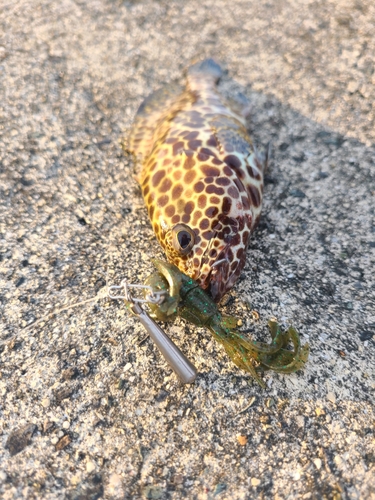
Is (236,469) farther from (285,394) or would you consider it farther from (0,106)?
(0,106)

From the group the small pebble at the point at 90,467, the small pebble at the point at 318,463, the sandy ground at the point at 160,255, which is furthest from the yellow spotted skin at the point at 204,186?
the small pebble at the point at 90,467

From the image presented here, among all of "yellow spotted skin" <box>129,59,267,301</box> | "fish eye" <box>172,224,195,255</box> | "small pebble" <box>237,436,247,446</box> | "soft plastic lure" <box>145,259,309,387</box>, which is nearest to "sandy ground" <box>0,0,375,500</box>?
"small pebble" <box>237,436,247,446</box>

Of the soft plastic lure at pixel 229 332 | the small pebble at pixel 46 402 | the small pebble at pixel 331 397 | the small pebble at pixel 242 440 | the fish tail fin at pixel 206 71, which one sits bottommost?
the small pebble at pixel 242 440

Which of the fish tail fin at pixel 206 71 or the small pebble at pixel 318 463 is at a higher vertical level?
the fish tail fin at pixel 206 71

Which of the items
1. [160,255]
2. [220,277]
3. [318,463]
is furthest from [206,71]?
[318,463]

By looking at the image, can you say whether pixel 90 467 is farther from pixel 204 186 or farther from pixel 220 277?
pixel 204 186

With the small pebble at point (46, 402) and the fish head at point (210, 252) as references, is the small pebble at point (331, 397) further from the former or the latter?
the small pebble at point (46, 402)

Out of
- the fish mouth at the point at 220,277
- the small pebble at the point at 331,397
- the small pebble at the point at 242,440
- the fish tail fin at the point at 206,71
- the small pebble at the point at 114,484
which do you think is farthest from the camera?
the fish tail fin at the point at 206,71
